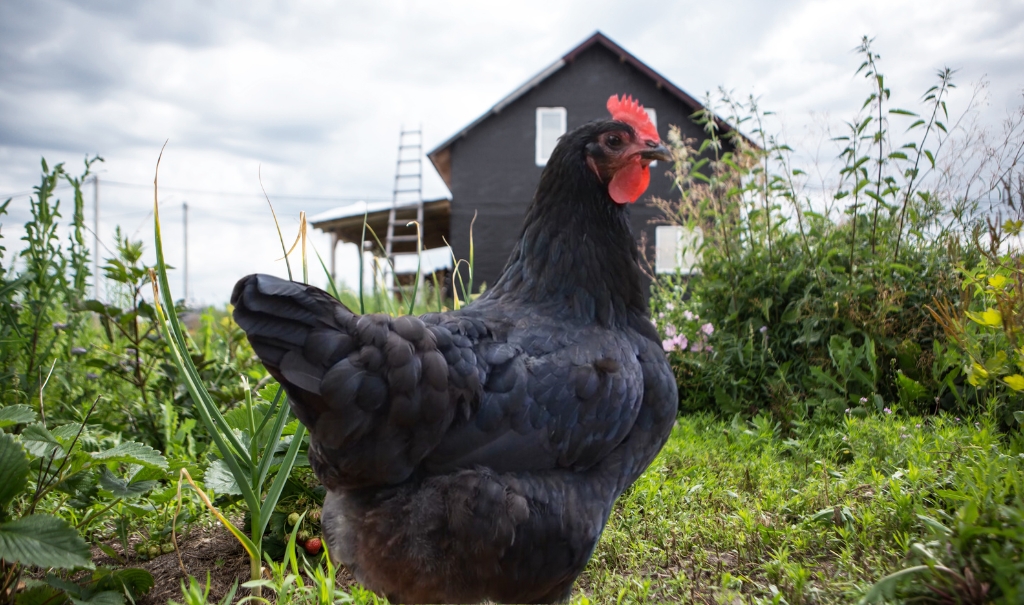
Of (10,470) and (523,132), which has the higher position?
(523,132)

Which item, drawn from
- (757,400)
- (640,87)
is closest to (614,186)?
(757,400)

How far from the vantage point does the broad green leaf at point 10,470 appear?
1671mm

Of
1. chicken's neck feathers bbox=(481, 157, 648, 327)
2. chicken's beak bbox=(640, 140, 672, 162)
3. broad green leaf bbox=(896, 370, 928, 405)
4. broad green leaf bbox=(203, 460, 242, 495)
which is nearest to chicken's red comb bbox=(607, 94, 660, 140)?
chicken's beak bbox=(640, 140, 672, 162)

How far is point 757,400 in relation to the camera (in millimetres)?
4109

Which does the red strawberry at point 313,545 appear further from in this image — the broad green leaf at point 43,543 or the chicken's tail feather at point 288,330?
the chicken's tail feather at point 288,330

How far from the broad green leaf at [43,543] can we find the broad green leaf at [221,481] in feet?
1.42

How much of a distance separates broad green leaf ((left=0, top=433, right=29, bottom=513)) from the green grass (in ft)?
5.56

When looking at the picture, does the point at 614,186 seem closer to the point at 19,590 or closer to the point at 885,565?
the point at 885,565

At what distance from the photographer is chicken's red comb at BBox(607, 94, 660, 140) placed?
2547mm

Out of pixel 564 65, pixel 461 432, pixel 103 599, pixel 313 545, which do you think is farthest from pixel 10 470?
pixel 564 65

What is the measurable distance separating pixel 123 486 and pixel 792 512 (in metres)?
2.54

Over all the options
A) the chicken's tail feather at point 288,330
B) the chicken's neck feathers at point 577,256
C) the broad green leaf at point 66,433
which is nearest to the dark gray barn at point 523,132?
the chicken's neck feathers at point 577,256

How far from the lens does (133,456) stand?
190cm

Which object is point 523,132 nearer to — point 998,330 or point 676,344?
point 676,344
